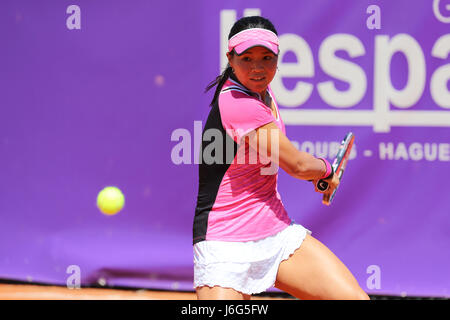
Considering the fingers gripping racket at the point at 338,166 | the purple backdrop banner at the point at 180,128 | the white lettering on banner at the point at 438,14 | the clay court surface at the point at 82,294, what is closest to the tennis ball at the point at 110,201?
the purple backdrop banner at the point at 180,128

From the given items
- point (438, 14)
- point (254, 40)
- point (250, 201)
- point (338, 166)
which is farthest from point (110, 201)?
point (438, 14)

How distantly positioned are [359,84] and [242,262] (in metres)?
1.73

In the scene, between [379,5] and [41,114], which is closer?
[379,5]

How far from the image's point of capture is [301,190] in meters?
3.89

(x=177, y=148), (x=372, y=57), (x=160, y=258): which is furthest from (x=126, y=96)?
(x=372, y=57)

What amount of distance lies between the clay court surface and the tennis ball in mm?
534

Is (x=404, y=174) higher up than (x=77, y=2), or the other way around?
(x=77, y=2)

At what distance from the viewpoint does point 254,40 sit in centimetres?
233

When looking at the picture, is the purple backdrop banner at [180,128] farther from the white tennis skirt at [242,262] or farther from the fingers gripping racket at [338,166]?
the white tennis skirt at [242,262]

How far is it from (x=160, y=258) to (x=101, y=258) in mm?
350

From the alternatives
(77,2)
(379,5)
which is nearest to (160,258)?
(77,2)

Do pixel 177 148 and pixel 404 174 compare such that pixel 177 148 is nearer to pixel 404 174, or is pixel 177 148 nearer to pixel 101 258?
pixel 101 258

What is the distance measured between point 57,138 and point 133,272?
90 centimetres

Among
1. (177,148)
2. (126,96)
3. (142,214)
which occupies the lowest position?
Result: (142,214)
